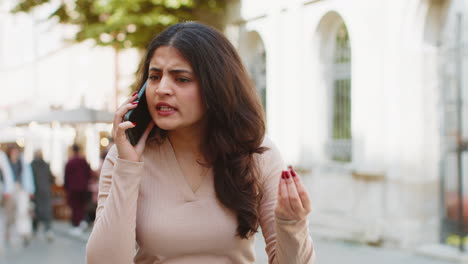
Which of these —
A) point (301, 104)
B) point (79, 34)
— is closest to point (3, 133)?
point (79, 34)

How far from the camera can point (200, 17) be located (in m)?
14.9

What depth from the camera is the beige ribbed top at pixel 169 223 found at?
6.59 feet

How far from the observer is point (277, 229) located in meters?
2.01

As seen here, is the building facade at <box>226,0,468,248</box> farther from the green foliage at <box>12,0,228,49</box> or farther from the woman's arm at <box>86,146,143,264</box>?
the woman's arm at <box>86,146,143,264</box>

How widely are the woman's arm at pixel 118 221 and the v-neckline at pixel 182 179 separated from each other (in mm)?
176

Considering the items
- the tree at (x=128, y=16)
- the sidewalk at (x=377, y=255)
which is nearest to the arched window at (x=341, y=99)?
the sidewalk at (x=377, y=255)

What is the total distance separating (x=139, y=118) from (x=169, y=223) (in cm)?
41

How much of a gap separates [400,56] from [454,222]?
8.71 feet

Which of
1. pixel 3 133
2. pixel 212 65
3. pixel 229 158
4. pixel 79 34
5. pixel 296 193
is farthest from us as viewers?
pixel 3 133

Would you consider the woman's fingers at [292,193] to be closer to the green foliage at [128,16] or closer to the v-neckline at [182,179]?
the v-neckline at [182,179]

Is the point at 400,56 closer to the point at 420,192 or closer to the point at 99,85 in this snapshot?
the point at 420,192

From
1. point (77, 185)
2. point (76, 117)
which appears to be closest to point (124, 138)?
point (77, 185)

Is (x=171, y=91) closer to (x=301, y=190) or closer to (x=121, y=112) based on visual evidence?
(x=121, y=112)

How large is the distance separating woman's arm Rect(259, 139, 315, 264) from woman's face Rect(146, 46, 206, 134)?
14.4 inches
